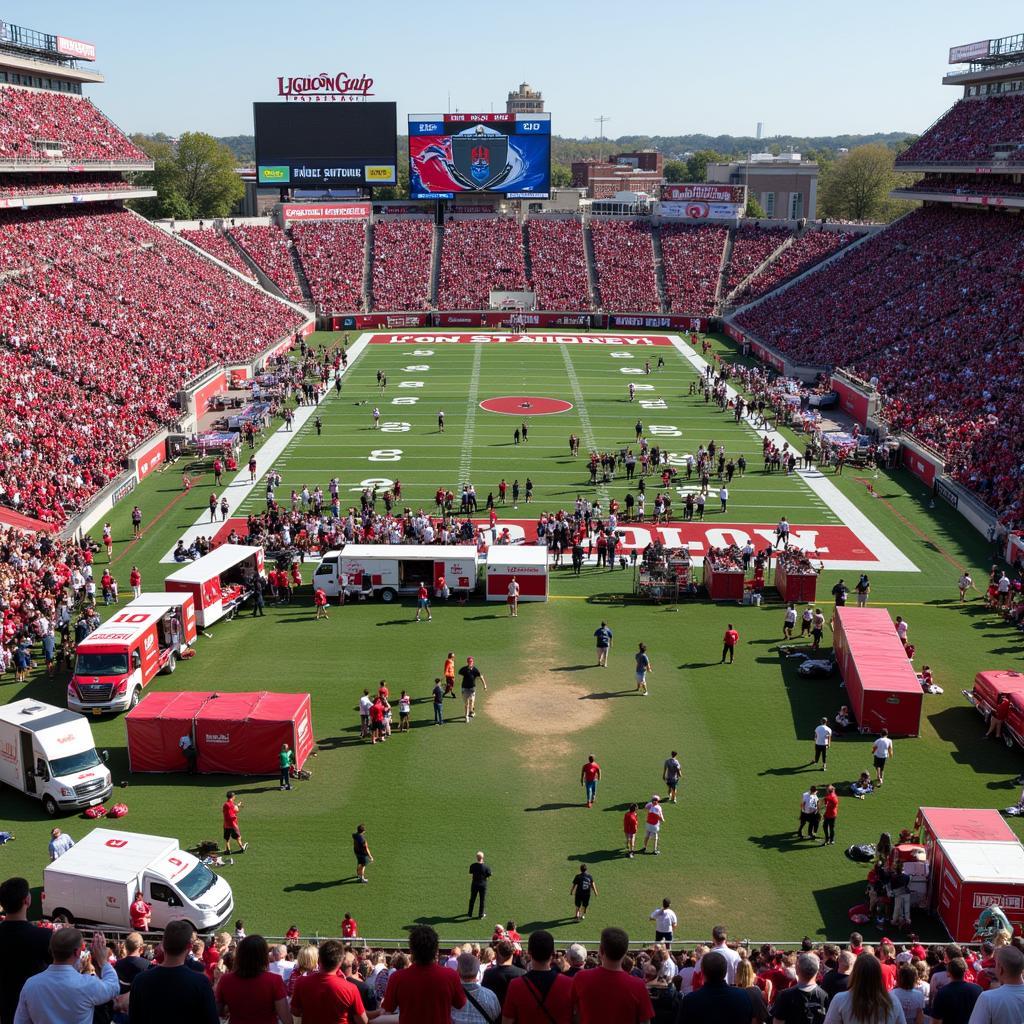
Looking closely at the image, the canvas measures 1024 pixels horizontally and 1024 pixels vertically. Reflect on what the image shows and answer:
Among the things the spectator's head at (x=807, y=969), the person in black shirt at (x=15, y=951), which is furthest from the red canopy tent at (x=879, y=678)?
the person in black shirt at (x=15, y=951)

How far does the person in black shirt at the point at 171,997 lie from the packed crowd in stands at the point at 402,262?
80659 mm

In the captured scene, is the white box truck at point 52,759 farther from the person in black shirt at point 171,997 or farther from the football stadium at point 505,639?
the person in black shirt at point 171,997

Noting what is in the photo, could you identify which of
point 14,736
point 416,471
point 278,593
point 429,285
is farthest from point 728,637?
point 429,285

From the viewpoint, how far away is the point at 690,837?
2016cm

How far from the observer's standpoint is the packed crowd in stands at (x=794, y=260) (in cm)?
8381

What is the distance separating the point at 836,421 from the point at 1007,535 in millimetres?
19566

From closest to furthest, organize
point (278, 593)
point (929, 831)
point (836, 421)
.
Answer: point (929, 831) < point (278, 593) < point (836, 421)

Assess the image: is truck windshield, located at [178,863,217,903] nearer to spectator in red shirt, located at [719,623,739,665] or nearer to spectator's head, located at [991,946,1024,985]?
spectator's head, located at [991,946,1024,985]

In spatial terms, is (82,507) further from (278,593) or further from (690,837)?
(690,837)

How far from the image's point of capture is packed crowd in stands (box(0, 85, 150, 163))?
60.2 meters

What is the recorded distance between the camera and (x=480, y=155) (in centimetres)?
9050

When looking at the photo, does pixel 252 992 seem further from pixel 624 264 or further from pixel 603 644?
pixel 624 264

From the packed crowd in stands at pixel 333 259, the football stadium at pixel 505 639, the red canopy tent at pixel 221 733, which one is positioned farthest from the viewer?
the packed crowd in stands at pixel 333 259

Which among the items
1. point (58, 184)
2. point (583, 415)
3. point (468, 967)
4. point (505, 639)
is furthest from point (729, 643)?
point (58, 184)
